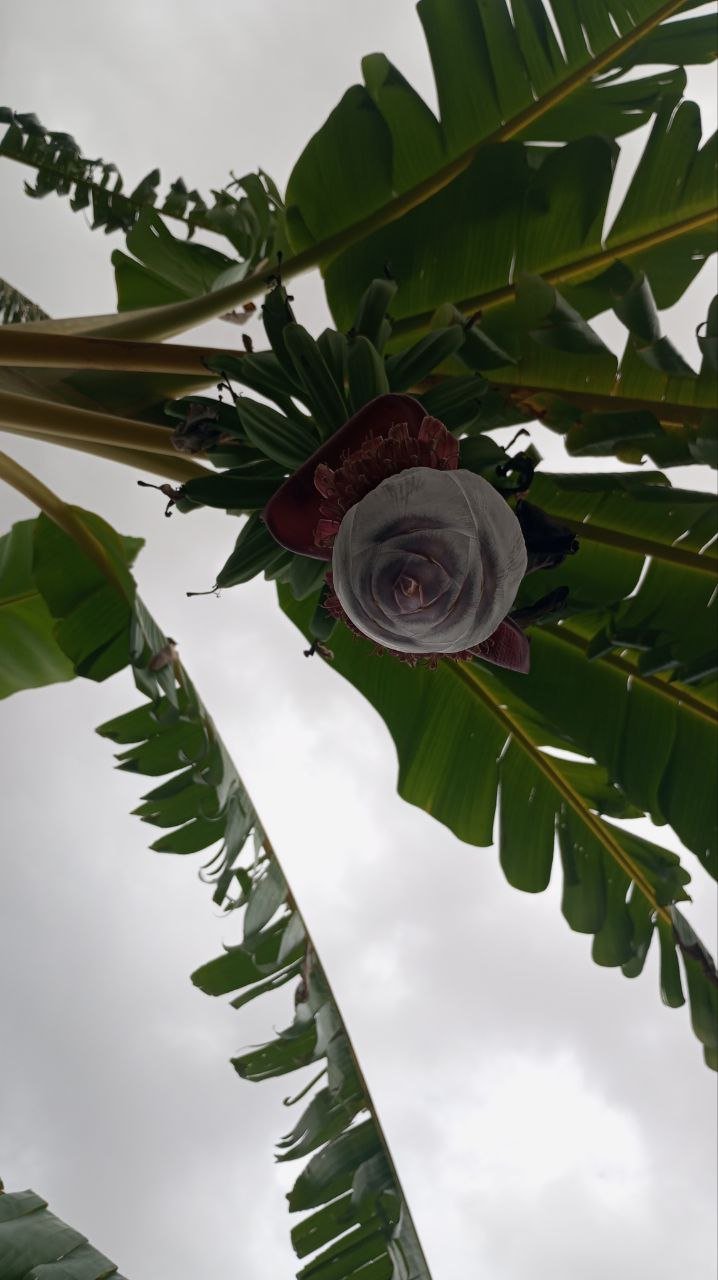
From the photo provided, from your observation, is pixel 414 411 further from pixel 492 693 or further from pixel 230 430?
pixel 492 693

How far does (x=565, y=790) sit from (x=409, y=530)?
1.14m

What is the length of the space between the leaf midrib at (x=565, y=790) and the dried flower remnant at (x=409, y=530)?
870 mm

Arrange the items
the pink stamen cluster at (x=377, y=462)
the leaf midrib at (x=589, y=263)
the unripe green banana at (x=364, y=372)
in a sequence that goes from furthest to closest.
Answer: the leaf midrib at (x=589, y=263) → the unripe green banana at (x=364, y=372) → the pink stamen cluster at (x=377, y=462)

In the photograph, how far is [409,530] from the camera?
820mm

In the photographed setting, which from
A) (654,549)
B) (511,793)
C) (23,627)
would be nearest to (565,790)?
(511,793)

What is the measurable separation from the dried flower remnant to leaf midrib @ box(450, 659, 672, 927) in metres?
0.87

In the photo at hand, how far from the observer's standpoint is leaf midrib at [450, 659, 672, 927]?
1774mm

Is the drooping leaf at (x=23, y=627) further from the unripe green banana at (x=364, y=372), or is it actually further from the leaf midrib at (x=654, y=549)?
the leaf midrib at (x=654, y=549)

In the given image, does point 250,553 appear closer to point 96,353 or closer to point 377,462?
point 377,462

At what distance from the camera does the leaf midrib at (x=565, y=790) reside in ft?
5.82

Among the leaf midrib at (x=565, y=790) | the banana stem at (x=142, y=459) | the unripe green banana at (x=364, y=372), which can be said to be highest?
the banana stem at (x=142, y=459)

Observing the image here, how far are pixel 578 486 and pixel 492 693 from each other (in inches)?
23.1

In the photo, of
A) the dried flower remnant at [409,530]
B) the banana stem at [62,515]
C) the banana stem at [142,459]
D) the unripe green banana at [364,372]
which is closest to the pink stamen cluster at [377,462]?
the dried flower remnant at [409,530]

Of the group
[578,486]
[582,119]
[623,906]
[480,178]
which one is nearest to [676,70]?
[582,119]
